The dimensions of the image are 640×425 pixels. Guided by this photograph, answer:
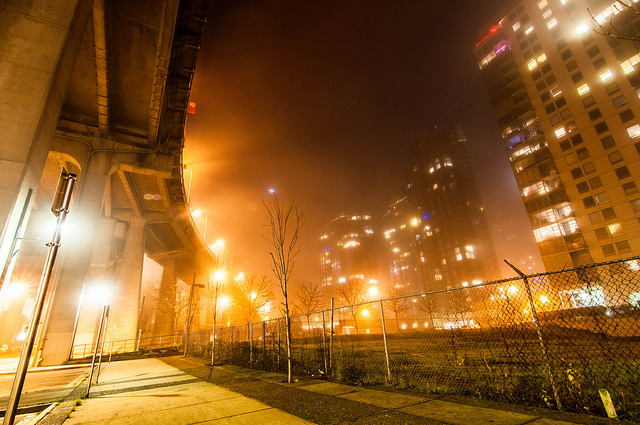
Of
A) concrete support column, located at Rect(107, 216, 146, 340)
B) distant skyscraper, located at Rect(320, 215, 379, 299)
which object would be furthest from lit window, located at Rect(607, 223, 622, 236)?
distant skyscraper, located at Rect(320, 215, 379, 299)

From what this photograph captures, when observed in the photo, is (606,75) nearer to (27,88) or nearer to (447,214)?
(447,214)

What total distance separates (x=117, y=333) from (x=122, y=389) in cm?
2533

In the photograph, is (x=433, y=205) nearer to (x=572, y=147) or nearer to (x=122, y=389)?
(x=572, y=147)

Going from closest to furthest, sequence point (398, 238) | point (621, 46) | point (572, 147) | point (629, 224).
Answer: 1. point (629, 224)
2. point (621, 46)
3. point (572, 147)
4. point (398, 238)

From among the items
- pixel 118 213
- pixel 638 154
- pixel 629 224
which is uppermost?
pixel 638 154

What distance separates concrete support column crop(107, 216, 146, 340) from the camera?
28.0 m

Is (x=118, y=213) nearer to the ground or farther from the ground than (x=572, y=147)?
nearer to the ground

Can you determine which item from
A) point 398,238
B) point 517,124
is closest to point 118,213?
point 517,124

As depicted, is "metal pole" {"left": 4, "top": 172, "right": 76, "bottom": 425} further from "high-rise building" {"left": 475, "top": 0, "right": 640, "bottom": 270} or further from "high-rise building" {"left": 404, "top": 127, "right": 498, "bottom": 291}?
"high-rise building" {"left": 404, "top": 127, "right": 498, "bottom": 291}

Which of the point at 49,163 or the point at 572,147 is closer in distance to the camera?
the point at 49,163

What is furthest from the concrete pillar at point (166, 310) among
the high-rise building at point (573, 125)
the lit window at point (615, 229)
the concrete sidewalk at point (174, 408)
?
the lit window at point (615, 229)

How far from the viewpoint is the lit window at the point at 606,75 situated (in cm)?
4747

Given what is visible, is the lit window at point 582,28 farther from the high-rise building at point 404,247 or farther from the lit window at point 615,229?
the high-rise building at point 404,247

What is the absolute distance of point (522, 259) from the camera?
639 ft
